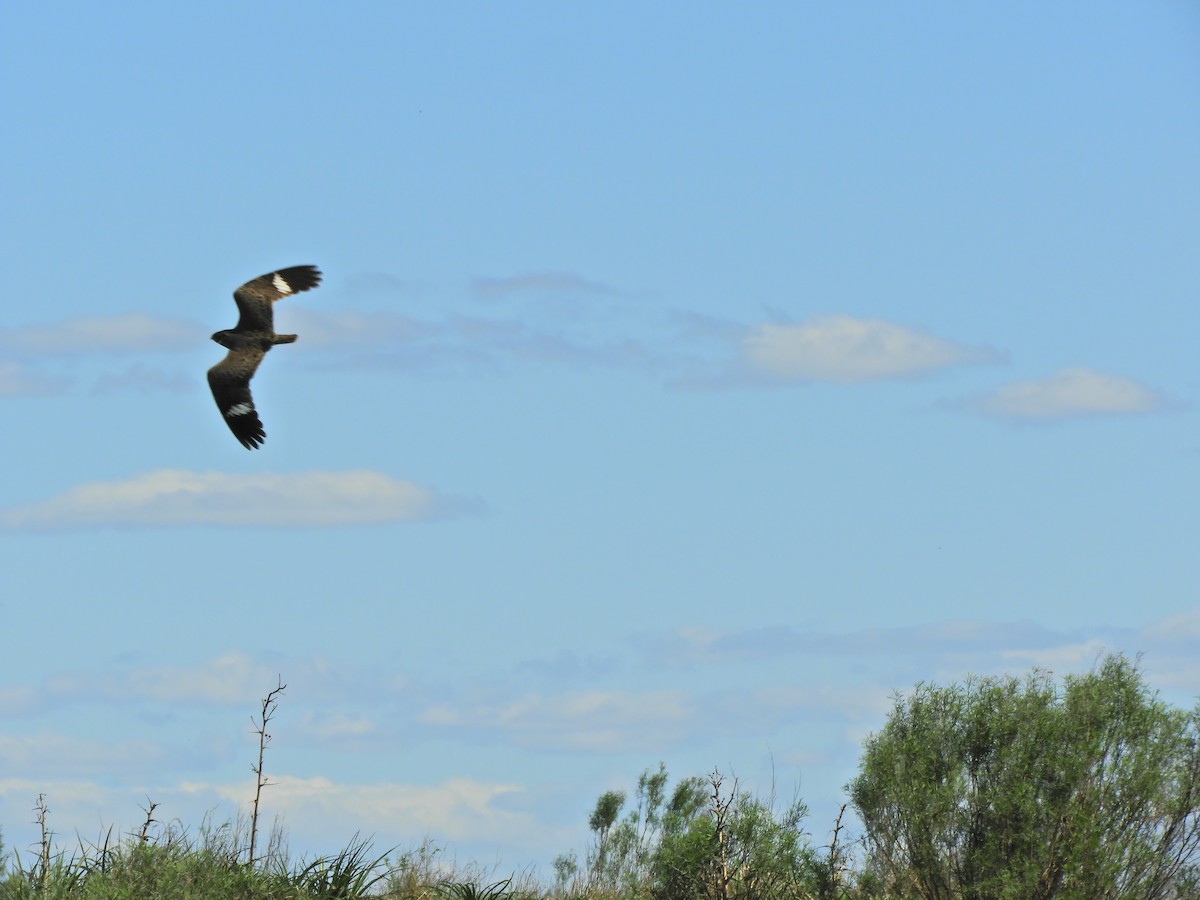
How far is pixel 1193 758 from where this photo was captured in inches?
847

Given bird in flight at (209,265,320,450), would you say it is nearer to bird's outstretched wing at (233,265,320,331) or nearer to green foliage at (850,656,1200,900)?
bird's outstretched wing at (233,265,320,331)

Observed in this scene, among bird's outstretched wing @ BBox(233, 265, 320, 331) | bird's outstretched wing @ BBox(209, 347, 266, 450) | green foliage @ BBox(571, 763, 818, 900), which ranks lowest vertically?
green foliage @ BBox(571, 763, 818, 900)

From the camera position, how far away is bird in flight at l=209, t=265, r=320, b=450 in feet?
75.5

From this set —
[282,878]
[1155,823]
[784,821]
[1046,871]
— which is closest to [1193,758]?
[1155,823]

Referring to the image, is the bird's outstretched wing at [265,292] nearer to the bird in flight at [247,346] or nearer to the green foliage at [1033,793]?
the bird in flight at [247,346]

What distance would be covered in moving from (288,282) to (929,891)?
11995 millimetres

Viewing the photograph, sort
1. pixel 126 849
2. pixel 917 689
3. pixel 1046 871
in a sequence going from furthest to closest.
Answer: pixel 917 689 → pixel 1046 871 → pixel 126 849

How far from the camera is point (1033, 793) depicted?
2114 cm

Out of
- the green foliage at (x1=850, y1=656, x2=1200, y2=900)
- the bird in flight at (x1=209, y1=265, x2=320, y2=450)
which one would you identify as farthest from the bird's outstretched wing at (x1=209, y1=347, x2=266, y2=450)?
the green foliage at (x1=850, y1=656, x2=1200, y2=900)

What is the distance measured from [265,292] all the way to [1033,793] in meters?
12.3

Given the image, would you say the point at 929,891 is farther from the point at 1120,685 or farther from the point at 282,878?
the point at 282,878

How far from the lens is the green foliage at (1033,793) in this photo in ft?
68.0

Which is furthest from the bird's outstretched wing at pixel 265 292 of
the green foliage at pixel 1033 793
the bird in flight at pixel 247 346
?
the green foliage at pixel 1033 793

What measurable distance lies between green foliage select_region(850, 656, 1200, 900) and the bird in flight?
9726mm
